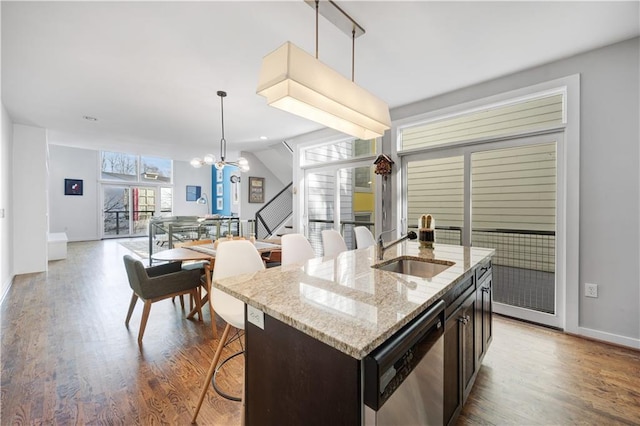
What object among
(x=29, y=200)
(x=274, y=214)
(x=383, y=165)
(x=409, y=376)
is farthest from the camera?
(x=274, y=214)

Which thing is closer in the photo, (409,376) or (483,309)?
(409,376)

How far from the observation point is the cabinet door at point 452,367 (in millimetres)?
1315

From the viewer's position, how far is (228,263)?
1.83m

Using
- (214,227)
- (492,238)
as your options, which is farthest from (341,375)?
(214,227)

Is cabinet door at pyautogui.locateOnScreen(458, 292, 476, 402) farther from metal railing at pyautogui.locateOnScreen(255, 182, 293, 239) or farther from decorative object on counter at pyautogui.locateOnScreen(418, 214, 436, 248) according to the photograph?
metal railing at pyautogui.locateOnScreen(255, 182, 293, 239)

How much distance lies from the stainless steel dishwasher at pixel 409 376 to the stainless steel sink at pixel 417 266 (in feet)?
2.31

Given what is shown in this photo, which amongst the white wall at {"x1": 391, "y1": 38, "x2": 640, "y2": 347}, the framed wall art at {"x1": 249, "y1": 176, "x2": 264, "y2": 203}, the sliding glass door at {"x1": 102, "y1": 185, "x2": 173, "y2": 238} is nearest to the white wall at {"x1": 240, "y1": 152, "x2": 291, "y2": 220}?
the framed wall art at {"x1": 249, "y1": 176, "x2": 264, "y2": 203}

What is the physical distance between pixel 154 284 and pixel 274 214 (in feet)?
15.7

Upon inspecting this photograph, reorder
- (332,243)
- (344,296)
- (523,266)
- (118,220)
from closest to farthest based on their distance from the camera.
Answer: (344,296)
(332,243)
(523,266)
(118,220)

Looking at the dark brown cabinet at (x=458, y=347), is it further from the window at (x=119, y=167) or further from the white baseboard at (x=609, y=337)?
the window at (x=119, y=167)

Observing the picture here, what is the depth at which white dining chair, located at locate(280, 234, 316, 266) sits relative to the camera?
2.50m

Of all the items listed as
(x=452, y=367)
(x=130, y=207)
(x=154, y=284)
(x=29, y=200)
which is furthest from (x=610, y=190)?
(x=130, y=207)

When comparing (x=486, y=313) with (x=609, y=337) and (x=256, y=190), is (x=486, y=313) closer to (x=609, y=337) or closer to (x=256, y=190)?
(x=609, y=337)

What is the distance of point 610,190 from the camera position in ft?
8.24
